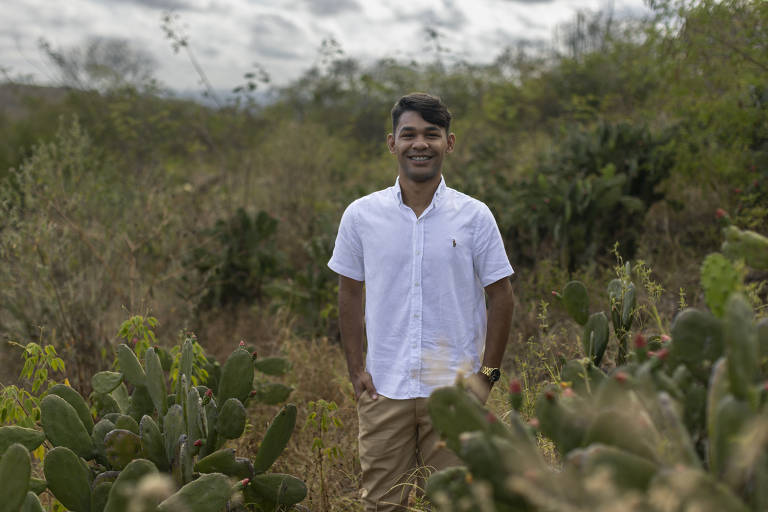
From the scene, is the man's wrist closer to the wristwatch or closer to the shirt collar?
the wristwatch

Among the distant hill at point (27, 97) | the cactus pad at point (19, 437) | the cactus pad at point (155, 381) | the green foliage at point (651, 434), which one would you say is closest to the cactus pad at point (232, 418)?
the cactus pad at point (155, 381)

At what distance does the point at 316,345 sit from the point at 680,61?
4.36 meters

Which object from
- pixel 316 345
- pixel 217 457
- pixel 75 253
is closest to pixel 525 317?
pixel 316 345

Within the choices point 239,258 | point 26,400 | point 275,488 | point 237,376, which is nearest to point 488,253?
point 237,376

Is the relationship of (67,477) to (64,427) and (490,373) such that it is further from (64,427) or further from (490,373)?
(490,373)

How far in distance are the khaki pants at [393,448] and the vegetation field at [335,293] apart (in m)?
0.16

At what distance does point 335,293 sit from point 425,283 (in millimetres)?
3300

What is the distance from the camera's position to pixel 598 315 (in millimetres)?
2305

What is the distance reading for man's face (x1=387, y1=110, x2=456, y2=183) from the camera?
262 cm

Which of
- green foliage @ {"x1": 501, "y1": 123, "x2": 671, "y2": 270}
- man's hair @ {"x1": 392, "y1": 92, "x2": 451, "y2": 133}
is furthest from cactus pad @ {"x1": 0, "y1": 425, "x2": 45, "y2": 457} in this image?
green foliage @ {"x1": 501, "y1": 123, "x2": 671, "y2": 270}

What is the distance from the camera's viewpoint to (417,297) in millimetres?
2559

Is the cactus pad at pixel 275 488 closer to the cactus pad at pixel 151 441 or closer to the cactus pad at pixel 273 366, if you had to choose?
the cactus pad at pixel 151 441

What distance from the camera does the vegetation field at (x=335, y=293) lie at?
1332 mm

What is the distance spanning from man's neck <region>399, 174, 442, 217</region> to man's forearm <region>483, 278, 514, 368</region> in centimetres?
43
